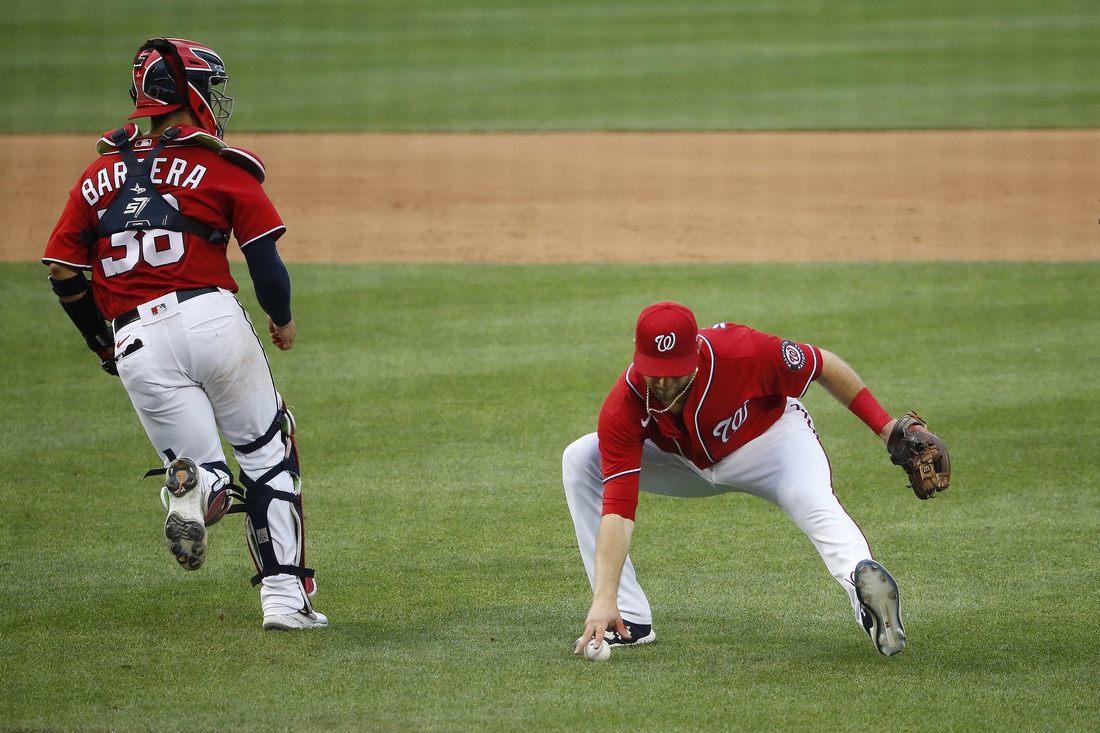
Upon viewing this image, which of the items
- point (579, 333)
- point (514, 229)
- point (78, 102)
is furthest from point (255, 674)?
point (78, 102)

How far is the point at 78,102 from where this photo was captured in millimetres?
21922

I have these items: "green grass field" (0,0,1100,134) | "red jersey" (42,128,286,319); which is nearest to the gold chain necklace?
"red jersey" (42,128,286,319)

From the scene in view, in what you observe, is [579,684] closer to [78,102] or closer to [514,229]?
[514,229]

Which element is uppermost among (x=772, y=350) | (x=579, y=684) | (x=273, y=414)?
(x=772, y=350)

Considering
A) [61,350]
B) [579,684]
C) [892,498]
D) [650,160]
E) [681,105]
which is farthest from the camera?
[681,105]

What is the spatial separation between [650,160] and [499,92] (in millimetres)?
6548

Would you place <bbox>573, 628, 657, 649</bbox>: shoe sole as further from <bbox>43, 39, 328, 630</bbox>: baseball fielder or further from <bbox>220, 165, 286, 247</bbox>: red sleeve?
<bbox>220, 165, 286, 247</bbox>: red sleeve

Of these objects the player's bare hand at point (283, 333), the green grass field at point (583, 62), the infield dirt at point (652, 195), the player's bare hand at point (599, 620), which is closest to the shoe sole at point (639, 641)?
the player's bare hand at point (599, 620)

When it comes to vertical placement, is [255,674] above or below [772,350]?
below

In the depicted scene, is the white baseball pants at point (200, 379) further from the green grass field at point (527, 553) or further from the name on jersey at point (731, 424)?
the name on jersey at point (731, 424)

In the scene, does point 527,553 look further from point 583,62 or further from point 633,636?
point 583,62

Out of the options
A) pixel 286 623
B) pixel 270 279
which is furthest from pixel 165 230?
pixel 286 623

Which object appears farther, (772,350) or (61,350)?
(61,350)

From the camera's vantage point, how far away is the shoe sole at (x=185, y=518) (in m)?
4.03
